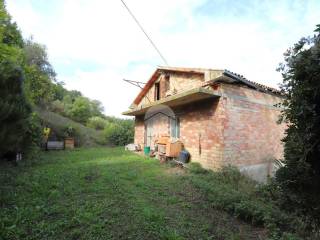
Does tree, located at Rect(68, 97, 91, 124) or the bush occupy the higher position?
tree, located at Rect(68, 97, 91, 124)

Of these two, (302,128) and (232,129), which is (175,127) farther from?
(302,128)

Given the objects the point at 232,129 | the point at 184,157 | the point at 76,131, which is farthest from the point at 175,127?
the point at 76,131

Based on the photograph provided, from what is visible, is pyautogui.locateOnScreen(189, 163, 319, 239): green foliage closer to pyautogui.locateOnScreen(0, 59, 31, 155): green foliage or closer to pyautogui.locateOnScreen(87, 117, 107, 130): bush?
pyautogui.locateOnScreen(0, 59, 31, 155): green foliage

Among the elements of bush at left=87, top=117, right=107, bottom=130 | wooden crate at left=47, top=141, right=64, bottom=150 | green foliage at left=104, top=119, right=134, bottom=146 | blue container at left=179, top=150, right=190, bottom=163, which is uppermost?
bush at left=87, top=117, right=107, bottom=130

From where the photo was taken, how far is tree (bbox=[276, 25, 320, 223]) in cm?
281

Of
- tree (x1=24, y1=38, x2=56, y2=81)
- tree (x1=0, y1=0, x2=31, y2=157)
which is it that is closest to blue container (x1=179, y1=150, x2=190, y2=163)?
tree (x1=0, y1=0, x2=31, y2=157)

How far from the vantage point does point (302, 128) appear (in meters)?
3.00

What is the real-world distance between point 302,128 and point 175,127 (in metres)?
7.10

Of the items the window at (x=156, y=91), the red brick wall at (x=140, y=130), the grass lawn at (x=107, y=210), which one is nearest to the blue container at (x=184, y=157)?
the grass lawn at (x=107, y=210)

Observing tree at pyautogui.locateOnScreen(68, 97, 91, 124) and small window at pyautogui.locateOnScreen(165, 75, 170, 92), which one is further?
tree at pyautogui.locateOnScreen(68, 97, 91, 124)

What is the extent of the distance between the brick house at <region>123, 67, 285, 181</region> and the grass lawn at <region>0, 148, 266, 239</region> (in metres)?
2.21

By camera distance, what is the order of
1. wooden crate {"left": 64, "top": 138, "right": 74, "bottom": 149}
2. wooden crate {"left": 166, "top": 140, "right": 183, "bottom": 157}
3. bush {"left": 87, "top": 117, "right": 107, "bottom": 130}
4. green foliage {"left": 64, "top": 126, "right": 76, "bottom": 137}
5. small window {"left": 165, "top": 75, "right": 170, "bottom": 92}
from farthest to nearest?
bush {"left": 87, "top": 117, "right": 107, "bottom": 130}, green foliage {"left": 64, "top": 126, "right": 76, "bottom": 137}, wooden crate {"left": 64, "top": 138, "right": 74, "bottom": 149}, small window {"left": 165, "top": 75, "right": 170, "bottom": 92}, wooden crate {"left": 166, "top": 140, "right": 183, "bottom": 157}

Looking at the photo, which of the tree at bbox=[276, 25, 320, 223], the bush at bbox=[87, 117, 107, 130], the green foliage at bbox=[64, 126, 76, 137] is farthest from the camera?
the bush at bbox=[87, 117, 107, 130]

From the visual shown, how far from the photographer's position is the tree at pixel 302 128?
2.81 meters
